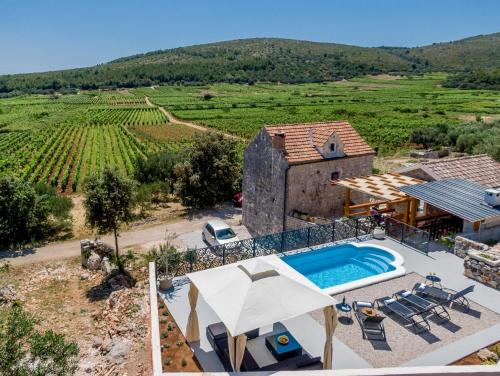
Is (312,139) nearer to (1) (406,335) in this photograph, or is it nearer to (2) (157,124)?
(1) (406,335)

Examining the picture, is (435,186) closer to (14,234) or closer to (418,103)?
(14,234)

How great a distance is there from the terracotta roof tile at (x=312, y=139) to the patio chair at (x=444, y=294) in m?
10.4

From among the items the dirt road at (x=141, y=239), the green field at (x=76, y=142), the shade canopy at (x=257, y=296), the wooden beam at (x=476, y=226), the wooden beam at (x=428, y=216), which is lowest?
the dirt road at (x=141, y=239)

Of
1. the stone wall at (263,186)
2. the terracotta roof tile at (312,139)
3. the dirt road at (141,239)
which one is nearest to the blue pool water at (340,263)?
the stone wall at (263,186)

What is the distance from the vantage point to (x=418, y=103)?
111062 mm

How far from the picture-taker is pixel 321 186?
23.3 m

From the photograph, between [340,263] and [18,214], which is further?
[18,214]

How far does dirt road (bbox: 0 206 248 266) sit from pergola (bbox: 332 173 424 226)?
7.76m

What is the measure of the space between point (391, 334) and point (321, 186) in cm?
1252

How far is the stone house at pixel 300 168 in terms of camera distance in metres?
22.4

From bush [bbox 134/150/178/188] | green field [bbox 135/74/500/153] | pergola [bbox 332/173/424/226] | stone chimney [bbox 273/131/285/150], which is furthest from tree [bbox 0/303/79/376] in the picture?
green field [bbox 135/74/500/153]

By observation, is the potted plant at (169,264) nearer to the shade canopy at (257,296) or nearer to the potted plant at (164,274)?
the potted plant at (164,274)

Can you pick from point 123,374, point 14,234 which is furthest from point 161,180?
point 123,374

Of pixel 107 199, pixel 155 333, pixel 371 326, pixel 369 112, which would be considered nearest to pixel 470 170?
pixel 371 326
